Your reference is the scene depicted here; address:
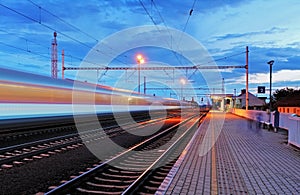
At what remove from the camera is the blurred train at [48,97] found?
1394 centimetres

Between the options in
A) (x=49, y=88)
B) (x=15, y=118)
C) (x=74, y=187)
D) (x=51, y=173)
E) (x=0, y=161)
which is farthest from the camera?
(x=49, y=88)

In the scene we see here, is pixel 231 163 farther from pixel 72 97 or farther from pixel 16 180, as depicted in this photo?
pixel 72 97

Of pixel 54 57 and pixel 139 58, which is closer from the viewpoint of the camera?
pixel 54 57

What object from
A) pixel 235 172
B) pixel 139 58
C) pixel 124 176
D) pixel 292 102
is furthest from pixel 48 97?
pixel 292 102

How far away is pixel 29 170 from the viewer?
8039 mm

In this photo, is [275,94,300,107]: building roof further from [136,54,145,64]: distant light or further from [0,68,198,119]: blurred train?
[0,68,198,119]: blurred train

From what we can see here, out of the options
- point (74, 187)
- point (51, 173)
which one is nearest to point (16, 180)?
point (51, 173)

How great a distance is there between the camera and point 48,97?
56.8 feet

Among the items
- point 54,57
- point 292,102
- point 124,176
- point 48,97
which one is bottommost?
point 124,176

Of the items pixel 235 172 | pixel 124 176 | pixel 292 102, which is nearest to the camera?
pixel 124 176

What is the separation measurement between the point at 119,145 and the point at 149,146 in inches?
49.0

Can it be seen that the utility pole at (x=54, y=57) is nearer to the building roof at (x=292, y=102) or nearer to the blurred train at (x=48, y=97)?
the blurred train at (x=48, y=97)

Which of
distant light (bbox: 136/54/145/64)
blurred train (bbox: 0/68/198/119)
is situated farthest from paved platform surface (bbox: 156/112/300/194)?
distant light (bbox: 136/54/145/64)

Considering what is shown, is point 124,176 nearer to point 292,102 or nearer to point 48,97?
point 48,97
